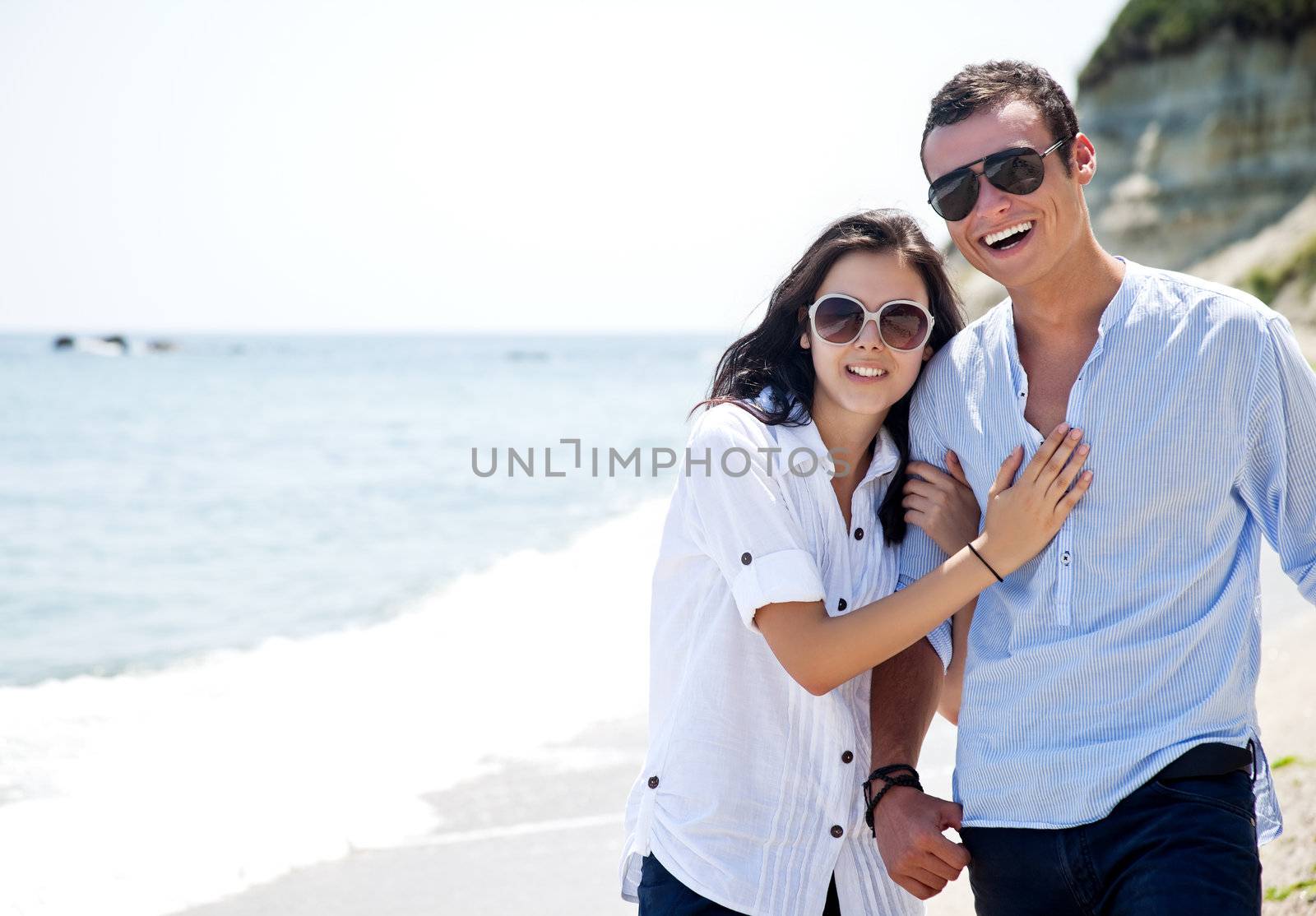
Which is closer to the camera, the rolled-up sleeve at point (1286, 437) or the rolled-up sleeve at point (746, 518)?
the rolled-up sleeve at point (1286, 437)

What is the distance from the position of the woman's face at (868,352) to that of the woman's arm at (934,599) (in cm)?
43

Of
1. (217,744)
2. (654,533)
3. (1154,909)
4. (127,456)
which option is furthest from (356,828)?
(127,456)

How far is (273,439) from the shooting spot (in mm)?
26594

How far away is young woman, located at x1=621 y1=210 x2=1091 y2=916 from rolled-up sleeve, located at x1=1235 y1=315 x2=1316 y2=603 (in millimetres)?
375

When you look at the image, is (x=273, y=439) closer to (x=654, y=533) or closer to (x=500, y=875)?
(x=654, y=533)

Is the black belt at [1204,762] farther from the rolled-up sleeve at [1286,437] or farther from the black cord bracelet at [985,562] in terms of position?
the black cord bracelet at [985,562]

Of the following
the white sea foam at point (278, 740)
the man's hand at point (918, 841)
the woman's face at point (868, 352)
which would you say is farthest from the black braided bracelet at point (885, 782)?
the white sea foam at point (278, 740)

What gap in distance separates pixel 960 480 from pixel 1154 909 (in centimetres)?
107

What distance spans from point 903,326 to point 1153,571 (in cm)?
83

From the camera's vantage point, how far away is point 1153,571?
99.9 inches

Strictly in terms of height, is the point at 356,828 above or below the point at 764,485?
below

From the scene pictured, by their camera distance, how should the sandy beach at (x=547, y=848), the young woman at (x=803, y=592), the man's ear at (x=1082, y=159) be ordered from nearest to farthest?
1. the young woman at (x=803, y=592)
2. the man's ear at (x=1082, y=159)
3. the sandy beach at (x=547, y=848)

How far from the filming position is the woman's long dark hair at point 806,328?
9.86 ft

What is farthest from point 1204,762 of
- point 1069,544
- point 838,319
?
point 838,319
